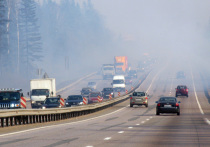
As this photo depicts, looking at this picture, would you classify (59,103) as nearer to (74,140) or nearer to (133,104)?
(133,104)

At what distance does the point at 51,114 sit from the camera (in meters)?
35.1

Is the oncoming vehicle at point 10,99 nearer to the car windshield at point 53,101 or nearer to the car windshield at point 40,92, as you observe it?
the car windshield at point 53,101

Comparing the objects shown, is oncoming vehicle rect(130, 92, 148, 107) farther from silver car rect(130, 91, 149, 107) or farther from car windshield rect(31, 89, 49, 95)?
car windshield rect(31, 89, 49, 95)

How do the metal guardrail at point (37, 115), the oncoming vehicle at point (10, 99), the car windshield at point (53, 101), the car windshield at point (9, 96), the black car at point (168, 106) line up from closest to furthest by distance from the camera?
1. the metal guardrail at point (37, 115)
2. the oncoming vehicle at point (10, 99)
3. the car windshield at point (9, 96)
4. the black car at point (168, 106)
5. the car windshield at point (53, 101)

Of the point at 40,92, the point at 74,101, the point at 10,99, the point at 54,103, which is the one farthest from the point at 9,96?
the point at 40,92

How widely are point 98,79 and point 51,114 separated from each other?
3820 inches

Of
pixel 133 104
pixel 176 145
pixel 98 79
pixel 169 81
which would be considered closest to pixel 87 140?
pixel 176 145

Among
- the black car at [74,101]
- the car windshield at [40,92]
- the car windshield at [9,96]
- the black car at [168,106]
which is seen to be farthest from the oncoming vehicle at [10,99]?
the car windshield at [40,92]

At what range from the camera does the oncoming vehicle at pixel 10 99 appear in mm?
39172

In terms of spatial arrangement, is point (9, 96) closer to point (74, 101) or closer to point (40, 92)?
point (74, 101)

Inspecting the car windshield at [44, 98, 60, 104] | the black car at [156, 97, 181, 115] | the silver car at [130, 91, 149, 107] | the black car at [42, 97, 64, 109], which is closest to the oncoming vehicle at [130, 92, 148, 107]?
the silver car at [130, 91, 149, 107]

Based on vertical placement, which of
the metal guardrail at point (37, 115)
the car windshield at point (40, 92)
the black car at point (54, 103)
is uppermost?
the car windshield at point (40, 92)

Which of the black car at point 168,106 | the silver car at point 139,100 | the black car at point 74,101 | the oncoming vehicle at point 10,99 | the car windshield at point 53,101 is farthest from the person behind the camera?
the silver car at point 139,100

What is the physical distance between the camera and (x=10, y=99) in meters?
39.7
